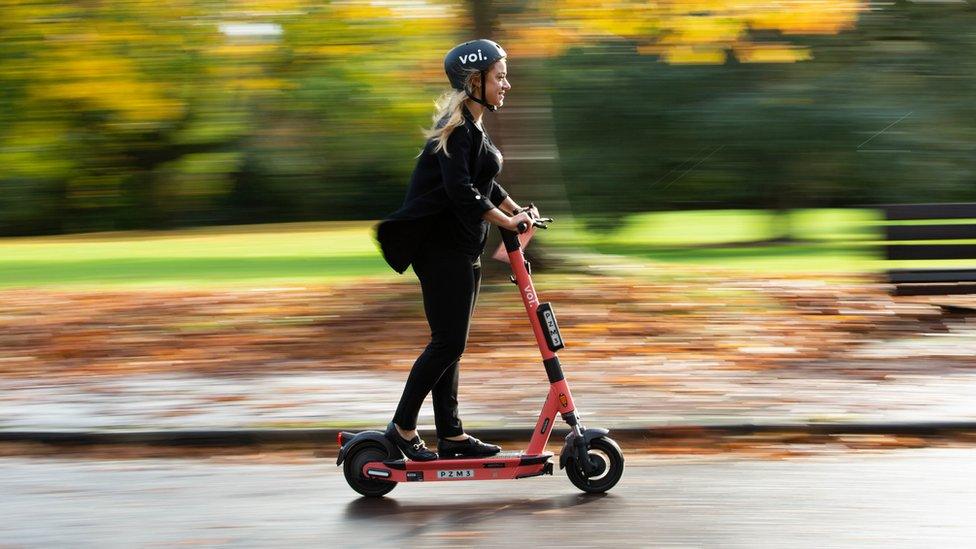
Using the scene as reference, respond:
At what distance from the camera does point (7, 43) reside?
13.2 meters

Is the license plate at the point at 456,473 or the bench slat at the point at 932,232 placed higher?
the bench slat at the point at 932,232

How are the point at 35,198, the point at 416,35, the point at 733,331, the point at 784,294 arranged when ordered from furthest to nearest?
the point at 35,198 → the point at 416,35 → the point at 784,294 → the point at 733,331

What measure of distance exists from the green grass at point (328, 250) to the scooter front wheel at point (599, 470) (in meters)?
6.85

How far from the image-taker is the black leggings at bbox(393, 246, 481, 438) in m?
5.41

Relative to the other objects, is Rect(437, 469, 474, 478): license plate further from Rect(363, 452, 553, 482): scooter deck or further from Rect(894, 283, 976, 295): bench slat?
Rect(894, 283, 976, 295): bench slat

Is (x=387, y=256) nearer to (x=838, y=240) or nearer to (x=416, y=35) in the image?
(x=416, y=35)

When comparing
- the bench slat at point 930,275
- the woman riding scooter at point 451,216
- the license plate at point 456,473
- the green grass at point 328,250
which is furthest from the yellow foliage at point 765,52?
the license plate at point 456,473

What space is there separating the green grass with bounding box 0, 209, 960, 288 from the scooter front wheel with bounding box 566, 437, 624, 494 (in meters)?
6.85

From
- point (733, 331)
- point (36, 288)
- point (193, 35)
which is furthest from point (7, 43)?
point (733, 331)

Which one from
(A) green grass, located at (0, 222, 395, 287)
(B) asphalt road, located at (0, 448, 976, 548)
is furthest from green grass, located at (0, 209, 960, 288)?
(B) asphalt road, located at (0, 448, 976, 548)

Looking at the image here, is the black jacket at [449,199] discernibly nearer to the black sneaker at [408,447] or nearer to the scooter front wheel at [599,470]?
the black sneaker at [408,447]

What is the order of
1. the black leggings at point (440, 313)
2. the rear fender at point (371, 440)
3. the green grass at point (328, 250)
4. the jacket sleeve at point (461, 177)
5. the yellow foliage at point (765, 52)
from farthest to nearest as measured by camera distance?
the green grass at point (328, 250) → the yellow foliage at point (765, 52) → the rear fender at point (371, 440) → the black leggings at point (440, 313) → the jacket sleeve at point (461, 177)

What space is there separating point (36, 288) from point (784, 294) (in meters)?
9.25

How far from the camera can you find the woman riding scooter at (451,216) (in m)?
5.25
